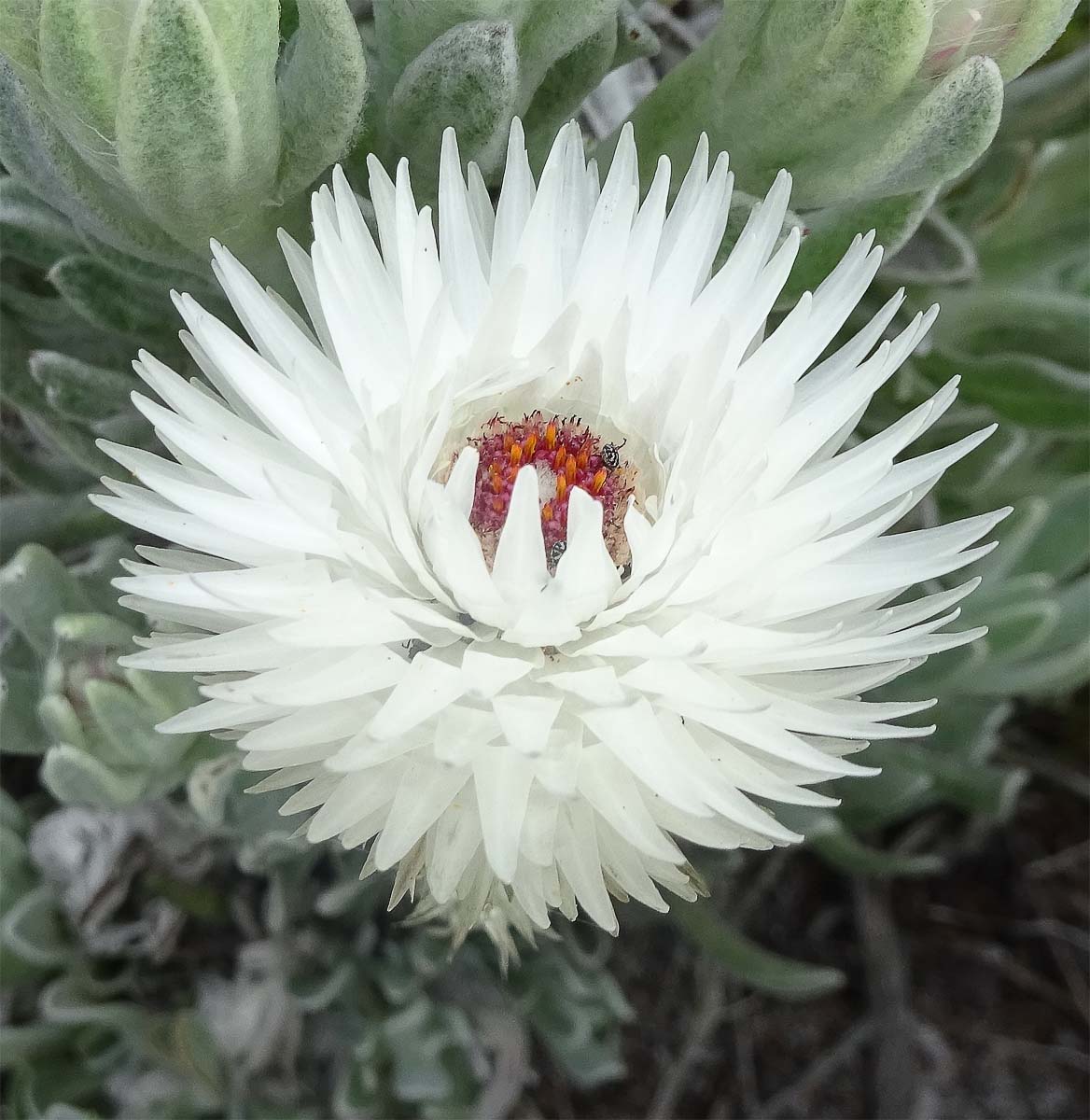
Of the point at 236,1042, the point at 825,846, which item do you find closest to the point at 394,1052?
the point at 236,1042

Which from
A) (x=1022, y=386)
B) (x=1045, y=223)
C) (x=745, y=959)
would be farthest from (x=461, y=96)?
(x=745, y=959)

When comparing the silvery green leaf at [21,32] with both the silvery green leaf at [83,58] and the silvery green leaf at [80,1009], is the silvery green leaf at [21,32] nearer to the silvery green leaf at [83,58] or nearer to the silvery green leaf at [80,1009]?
the silvery green leaf at [83,58]

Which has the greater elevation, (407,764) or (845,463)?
(845,463)

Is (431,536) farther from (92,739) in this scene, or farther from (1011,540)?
(1011,540)

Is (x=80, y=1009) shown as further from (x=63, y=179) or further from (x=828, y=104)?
(x=828, y=104)

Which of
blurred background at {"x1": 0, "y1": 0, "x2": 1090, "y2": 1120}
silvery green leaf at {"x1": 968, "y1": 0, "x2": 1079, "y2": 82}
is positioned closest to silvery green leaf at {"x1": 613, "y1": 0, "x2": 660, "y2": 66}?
blurred background at {"x1": 0, "y1": 0, "x2": 1090, "y2": 1120}

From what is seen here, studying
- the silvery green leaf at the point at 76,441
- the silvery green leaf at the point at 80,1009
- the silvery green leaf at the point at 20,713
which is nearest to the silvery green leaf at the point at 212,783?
the silvery green leaf at the point at 20,713

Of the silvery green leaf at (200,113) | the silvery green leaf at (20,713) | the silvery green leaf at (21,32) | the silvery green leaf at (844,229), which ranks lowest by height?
the silvery green leaf at (20,713)
